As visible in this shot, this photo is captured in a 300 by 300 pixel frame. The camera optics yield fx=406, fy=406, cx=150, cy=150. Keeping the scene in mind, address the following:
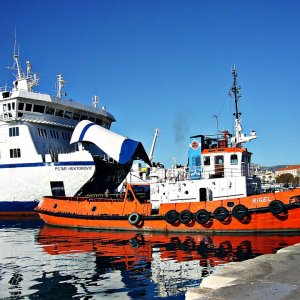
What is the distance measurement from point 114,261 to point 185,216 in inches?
262

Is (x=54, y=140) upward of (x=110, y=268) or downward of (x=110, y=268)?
upward

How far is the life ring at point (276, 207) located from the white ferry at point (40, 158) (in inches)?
547

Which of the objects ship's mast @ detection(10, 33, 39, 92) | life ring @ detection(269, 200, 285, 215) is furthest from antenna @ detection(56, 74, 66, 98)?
life ring @ detection(269, 200, 285, 215)

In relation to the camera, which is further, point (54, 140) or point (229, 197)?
point (54, 140)

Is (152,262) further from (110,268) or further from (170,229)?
(170,229)

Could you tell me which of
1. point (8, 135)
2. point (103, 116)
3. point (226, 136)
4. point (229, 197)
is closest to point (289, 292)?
point (229, 197)

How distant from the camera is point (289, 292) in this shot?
A: 6.07 metres

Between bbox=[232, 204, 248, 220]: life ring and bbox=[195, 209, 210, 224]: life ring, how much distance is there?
1.22 m

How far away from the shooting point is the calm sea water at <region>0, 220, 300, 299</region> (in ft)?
30.5

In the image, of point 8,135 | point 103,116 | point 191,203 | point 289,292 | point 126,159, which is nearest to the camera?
point 289,292

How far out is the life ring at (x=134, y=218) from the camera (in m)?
19.7

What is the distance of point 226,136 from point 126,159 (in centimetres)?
609

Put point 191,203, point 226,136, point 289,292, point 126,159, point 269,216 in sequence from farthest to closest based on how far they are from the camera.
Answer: point 126,159
point 226,136
point 191,203
point 269,216
point 289,292

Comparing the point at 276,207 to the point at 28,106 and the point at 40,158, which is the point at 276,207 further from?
Answer: the point at 28,106
